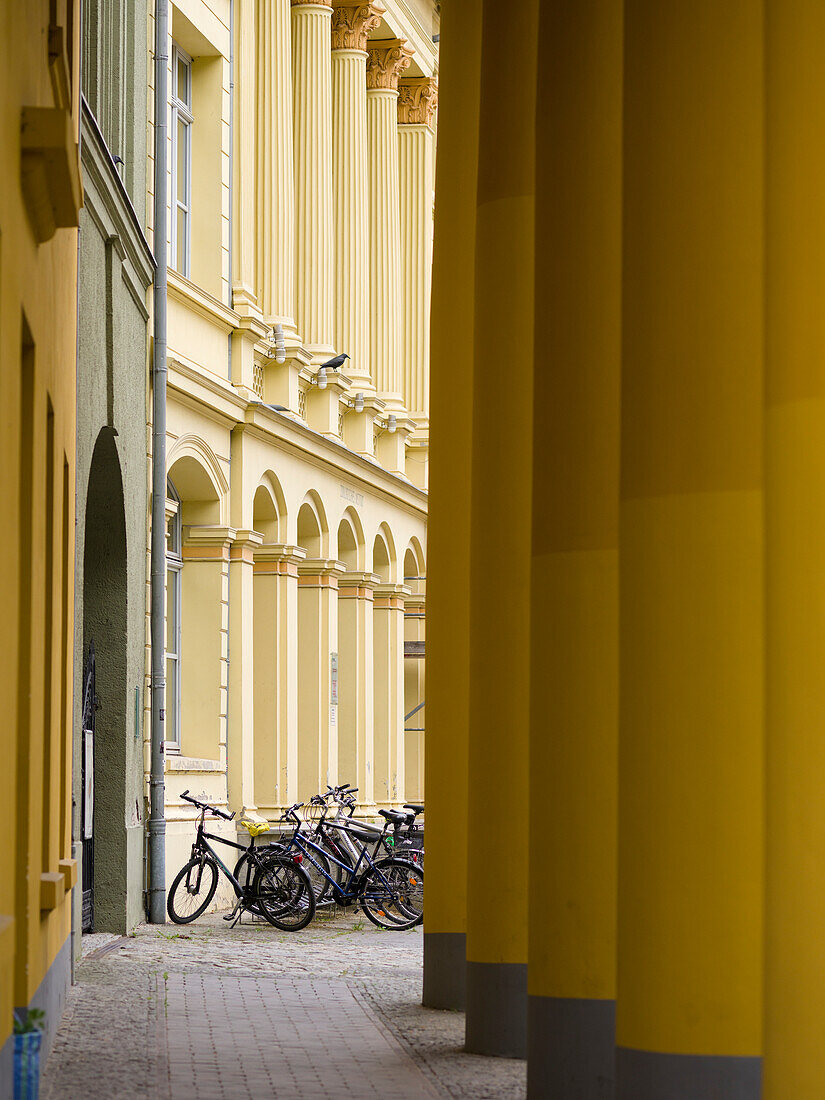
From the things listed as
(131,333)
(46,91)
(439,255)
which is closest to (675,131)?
(46,91)

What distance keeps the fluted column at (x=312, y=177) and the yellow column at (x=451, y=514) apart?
48.0 feet

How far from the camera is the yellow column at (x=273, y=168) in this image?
78.9 ft

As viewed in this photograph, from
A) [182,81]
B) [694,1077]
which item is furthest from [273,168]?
[694,1077]

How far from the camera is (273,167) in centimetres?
2416

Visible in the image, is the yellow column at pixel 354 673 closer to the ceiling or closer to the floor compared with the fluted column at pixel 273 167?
closer to the floor

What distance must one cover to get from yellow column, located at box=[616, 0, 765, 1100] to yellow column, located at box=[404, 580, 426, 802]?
28.1 meters

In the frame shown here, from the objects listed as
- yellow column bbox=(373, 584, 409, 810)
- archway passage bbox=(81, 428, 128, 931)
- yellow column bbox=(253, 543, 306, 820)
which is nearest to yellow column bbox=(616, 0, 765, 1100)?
archway passage bbox=(81, 428, 128, 931)

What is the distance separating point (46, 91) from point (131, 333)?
24.8 feet

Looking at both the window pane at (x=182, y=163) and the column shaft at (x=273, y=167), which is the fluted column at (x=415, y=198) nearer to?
the column shaft at (x=273, y=167)

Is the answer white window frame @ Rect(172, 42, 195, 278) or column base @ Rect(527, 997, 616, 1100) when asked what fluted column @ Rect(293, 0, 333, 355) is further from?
column base @ Rect(527, 997, 616, 1100)

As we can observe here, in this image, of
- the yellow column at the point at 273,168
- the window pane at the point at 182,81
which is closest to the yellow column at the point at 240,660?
the yellow column at the point at 273,168

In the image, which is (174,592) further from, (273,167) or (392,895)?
(273,167)

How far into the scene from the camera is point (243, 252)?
2306 centimetres

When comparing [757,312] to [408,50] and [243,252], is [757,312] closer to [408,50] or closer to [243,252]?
[243,252]
